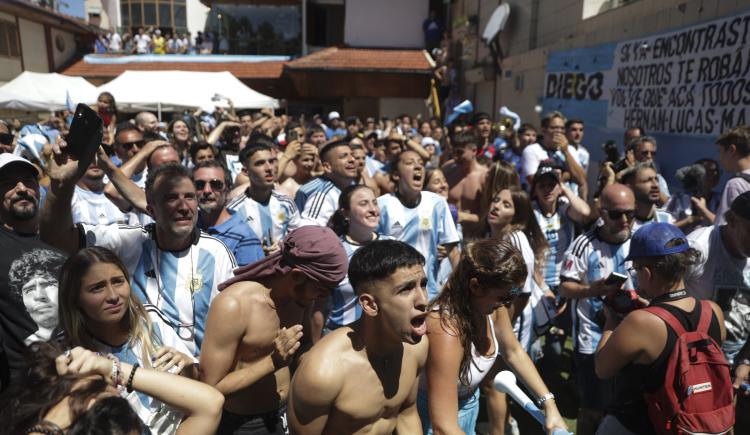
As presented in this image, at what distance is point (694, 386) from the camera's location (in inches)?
91.3

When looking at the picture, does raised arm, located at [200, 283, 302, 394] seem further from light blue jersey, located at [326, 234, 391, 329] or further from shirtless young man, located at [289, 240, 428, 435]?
light blue jersey, located at [326, 234, 391, 329]

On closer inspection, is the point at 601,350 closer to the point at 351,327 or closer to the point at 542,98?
the point at 351,327

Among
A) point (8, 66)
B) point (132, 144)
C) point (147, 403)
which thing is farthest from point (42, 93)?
point (147, 403)

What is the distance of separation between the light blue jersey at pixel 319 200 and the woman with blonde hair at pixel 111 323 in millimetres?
2109

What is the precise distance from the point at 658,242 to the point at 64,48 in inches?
1200

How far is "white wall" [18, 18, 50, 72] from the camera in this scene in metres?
23.1

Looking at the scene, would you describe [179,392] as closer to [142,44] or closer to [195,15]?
[142,44]

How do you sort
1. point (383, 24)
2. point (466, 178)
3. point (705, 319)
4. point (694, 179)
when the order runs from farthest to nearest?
point (383, 24) → point (466, 178) → point (694, 179) → point (705, 319)

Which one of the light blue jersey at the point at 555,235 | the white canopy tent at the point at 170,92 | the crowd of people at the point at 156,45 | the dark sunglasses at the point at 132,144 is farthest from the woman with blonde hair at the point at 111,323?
the crowd of people at the point at 156,45

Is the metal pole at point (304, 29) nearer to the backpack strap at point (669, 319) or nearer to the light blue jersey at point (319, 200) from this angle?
the light blue jersey at point (319, 200)

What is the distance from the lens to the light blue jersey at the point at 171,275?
284cm

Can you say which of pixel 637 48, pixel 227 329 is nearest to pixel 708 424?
pixel 227 329

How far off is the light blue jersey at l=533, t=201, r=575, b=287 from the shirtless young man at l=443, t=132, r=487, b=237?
3.10 ft

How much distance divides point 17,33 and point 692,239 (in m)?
26.8
